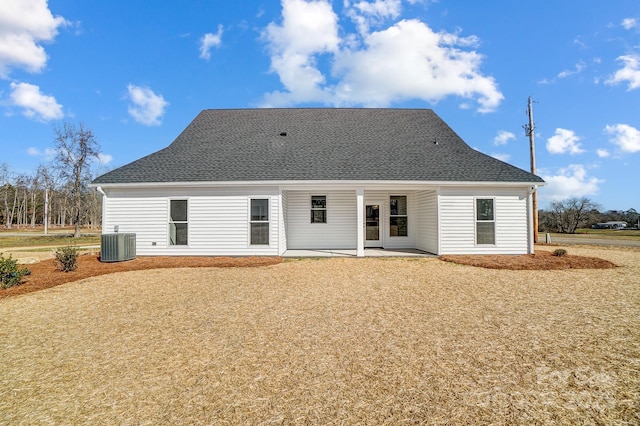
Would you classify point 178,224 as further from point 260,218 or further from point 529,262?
point 529,262

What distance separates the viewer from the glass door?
1492cm

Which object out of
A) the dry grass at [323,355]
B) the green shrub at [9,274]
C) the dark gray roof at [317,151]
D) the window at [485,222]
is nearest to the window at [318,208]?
the dark gray roof at [317,151]

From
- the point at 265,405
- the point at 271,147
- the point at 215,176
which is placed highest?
the point at 271,147

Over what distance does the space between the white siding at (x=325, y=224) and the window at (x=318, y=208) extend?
0.15 metres

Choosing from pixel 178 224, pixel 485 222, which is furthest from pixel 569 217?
pixel 178 224

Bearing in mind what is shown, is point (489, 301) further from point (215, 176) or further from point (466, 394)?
point (215, 176)

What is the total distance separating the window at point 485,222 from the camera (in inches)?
493

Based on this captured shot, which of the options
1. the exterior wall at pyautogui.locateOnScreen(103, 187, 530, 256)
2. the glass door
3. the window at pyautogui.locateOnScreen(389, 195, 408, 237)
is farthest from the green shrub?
the window at pyautogui.locateOnScreen(389, 195, 408, 237)

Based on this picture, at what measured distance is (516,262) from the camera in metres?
10.7

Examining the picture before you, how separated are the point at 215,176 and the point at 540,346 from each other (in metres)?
11.2

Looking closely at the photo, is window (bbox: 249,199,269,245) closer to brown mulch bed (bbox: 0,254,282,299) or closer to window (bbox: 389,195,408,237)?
brown mulch bed (bbox: 0,254,282,299)

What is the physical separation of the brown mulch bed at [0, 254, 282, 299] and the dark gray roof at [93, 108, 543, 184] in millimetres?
3087

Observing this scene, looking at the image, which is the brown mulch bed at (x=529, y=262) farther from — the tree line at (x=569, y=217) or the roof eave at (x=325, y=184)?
the tree line at (x=569, y=217)

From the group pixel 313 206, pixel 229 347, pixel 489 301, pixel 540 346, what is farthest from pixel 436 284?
pixel 313 206
